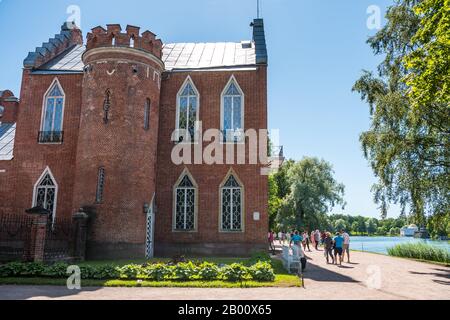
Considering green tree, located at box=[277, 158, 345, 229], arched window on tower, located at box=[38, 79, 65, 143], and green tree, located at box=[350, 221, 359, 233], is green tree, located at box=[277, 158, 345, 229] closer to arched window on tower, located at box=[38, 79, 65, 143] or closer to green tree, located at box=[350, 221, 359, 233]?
arched window on tower, located at box=[38, 79, 65, 143]

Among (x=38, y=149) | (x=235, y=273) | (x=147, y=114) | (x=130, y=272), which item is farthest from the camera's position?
(x=38, y=149)

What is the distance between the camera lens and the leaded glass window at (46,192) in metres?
19.3

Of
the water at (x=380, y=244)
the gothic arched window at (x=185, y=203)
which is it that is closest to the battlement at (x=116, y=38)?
the gothic arched window at (x=185, y=203)

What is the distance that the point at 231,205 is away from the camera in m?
18.8

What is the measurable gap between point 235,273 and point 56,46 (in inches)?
769

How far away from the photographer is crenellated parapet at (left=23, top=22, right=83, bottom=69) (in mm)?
21156

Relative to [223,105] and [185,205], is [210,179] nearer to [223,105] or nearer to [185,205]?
[185,205]

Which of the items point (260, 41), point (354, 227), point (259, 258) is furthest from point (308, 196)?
point (354, 227)

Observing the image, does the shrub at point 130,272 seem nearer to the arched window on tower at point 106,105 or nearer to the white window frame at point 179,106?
the arched window on tower at point 106,105

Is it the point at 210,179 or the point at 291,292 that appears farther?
the point at 210,179

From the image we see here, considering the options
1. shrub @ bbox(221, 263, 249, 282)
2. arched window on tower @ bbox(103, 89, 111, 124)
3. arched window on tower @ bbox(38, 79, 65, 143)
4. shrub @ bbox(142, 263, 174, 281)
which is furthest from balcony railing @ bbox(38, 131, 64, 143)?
shrub @ bbox(221, 263, 249, 282)

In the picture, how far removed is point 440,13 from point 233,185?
1149cm

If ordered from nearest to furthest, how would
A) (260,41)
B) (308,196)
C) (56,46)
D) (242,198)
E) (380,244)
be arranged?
(242,198) → (260,41) → (56,46) → (308,196) → (380,244)

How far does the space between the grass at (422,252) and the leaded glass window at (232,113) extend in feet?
44.2
